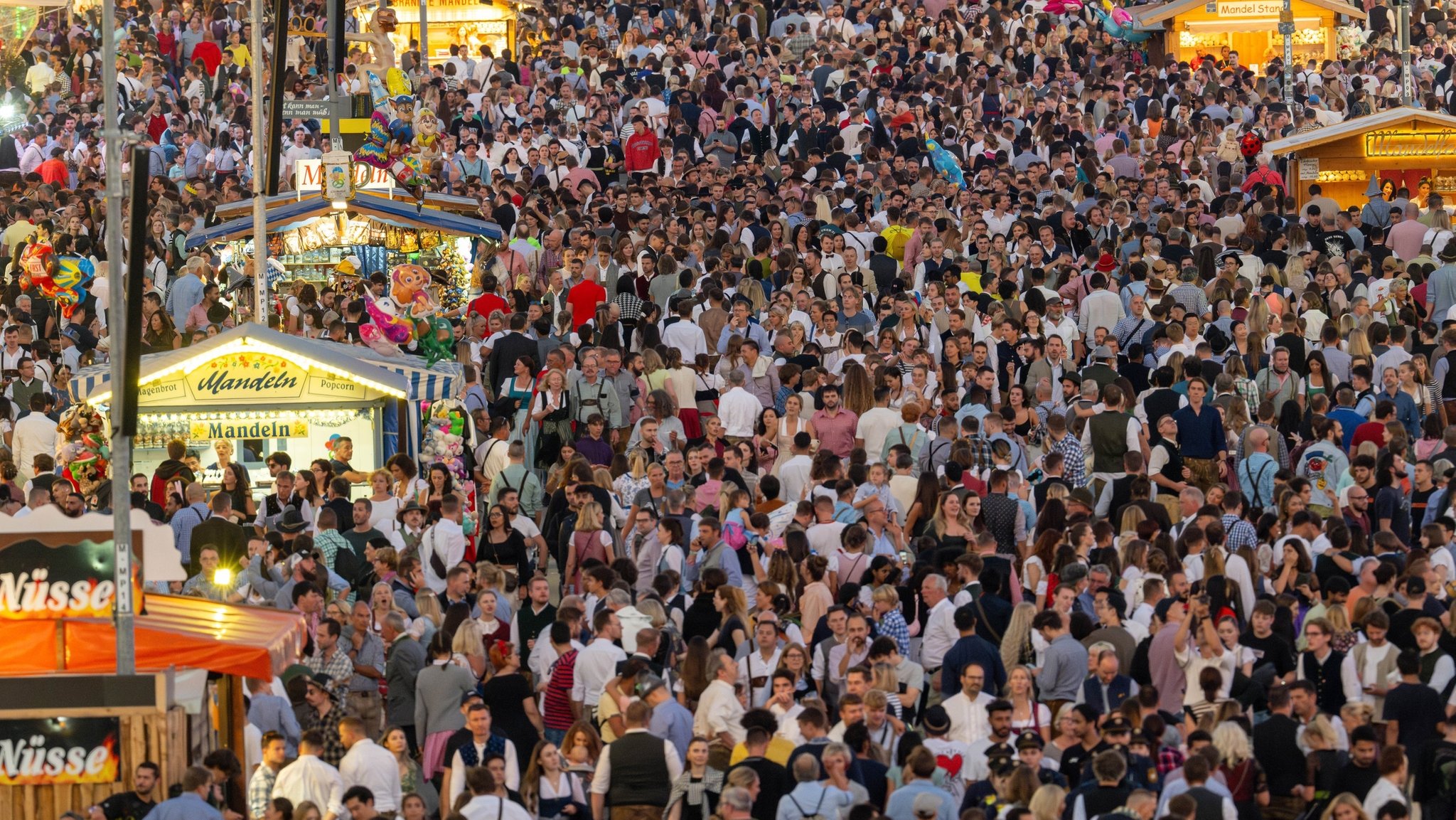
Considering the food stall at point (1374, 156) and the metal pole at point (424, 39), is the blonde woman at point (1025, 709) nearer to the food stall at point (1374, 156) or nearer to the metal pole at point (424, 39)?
the food stall at point (1374, 156)

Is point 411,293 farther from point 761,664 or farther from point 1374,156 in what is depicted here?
point 1374,156

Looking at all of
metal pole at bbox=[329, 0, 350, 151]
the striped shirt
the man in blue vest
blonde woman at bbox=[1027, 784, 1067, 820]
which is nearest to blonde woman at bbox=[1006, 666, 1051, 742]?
the man in blue vest

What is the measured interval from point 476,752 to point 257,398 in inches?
232

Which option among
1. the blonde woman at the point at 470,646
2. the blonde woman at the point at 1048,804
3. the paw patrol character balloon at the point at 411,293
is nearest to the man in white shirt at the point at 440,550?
the blonde woman at the point at 470,646

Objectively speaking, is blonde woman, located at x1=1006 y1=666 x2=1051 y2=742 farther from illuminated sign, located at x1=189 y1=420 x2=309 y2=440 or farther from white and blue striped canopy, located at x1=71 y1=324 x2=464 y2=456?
illuminated sign, located at x1=189 y1=420 x2=309 y2=440

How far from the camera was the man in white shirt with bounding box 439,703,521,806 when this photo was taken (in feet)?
40.4

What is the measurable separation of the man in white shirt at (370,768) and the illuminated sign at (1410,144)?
17544mm

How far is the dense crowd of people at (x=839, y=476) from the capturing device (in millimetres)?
12305

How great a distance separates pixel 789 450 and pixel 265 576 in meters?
4.56

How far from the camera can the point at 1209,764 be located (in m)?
11.4

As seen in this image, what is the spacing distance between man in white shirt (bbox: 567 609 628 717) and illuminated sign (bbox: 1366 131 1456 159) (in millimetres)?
15784

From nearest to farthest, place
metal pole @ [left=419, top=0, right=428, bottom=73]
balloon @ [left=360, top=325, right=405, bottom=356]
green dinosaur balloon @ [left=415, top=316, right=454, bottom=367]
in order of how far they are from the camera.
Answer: balloon @ [left=360, top=325, right=405, bottom=356], green dinosaur balloon @ [left=415, top=316, right=454, bottom=367], metal pole @ [left=419, top=0, right=428, bottom=73]

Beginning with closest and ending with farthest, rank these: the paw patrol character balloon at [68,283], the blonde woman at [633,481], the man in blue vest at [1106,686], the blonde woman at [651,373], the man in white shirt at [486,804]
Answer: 1. the man in white shirt at [486,804]
2. the man in blue vest at [1106,686]
3. the blonde woman at [633,481]
4. the blonde woman at [651,373]
5. the paw patrol character balloon at [68,283]

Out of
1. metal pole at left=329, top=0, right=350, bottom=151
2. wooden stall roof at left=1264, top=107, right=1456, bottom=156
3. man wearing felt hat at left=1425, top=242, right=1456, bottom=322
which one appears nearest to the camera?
metal pole at left=329, top=0, right=350, bottom=151
